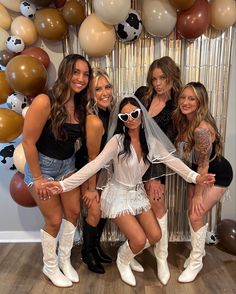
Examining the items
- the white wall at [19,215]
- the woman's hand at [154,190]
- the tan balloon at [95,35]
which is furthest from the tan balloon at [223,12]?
the woman's hand at [154,190]

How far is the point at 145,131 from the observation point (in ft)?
6.68

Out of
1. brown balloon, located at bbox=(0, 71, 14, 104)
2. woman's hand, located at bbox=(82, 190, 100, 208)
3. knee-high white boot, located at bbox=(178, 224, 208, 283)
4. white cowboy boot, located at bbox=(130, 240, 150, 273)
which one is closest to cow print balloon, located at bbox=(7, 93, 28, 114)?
brown balloon, located at bbox=(0, 71, 14, 104)

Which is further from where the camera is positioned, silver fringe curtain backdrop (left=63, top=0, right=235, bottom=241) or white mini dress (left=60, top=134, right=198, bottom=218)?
silver fringe curtain backdrop (left=63, top=0, right=235, bottom=241)

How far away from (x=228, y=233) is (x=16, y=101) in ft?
6.71

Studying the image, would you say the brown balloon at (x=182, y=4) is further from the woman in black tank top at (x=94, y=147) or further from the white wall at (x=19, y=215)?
the white wall at (x=19, y=215)

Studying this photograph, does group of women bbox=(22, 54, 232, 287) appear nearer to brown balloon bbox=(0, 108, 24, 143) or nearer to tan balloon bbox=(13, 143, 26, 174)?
tan balloon bbox=(13, 143, 26, 174)

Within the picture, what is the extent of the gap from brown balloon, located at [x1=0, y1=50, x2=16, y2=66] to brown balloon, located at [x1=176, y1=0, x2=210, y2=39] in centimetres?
128

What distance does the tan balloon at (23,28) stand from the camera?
2.26 meters

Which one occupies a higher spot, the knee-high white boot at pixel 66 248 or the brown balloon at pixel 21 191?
the brown balloon at pixel 21 191

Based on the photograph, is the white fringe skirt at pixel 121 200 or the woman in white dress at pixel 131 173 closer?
the woman in white dress at pixel 131 173

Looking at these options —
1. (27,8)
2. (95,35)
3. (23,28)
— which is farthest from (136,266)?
(27,8)

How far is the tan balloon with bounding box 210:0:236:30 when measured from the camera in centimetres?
223

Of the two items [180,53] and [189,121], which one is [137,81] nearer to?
[180,53]

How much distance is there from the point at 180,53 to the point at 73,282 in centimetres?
198
